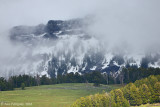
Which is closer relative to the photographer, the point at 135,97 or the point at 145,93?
the point at 135,97

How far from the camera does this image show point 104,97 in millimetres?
95750

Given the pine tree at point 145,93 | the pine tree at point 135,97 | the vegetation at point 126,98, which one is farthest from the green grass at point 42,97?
the pine tree at point 145,93

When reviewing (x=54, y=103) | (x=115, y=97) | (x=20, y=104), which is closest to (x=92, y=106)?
(x=115, y=97)

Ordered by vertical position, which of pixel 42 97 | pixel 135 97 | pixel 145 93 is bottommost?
pixel 42 97

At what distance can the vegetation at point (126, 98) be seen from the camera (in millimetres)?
94125

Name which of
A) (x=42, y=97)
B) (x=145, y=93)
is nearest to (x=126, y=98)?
(x=145, y=93)

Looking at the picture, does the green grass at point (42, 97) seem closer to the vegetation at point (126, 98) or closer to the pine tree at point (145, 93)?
the vegetation at point (126, 98)

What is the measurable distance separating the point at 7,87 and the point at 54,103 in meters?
81.3

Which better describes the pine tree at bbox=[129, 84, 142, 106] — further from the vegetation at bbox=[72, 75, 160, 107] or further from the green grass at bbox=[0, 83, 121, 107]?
the green grass at bbox=[0, 83, 121, 107]

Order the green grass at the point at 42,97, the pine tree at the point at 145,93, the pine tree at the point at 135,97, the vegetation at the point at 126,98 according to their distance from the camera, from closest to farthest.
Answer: the vegetation at the point at 126,98 → the pine tree at the point at 135,97 → the pine tree at the point at 145,93 → the green grass at the point at 42,97

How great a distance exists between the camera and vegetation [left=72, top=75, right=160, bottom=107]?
94.1m

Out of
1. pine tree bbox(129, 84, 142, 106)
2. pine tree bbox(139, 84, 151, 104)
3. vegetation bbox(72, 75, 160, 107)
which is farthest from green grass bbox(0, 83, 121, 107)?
pine tree bbox(139, 84, 151, 104)

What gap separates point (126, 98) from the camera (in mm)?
102062

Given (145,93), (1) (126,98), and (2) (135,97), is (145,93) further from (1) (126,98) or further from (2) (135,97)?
(1) (126,98)
